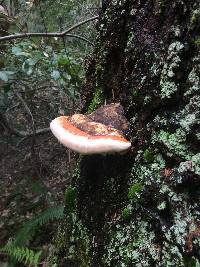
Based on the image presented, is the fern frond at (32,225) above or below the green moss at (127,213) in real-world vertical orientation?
below

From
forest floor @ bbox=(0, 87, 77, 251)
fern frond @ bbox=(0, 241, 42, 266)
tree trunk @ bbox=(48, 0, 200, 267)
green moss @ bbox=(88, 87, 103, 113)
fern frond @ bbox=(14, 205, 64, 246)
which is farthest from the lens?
forest floor @ bbox=(0, 87, 77, 251)

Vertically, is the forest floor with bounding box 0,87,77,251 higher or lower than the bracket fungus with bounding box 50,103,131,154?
lower

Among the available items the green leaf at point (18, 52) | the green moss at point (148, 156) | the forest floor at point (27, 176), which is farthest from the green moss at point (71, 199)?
the forest floor at point (27, 176)

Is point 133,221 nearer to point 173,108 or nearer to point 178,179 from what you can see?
point 178,179

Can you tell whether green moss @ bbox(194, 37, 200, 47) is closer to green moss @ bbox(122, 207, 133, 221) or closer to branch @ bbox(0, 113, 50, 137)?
green moss @ bbox(122, 207, 133, 221)

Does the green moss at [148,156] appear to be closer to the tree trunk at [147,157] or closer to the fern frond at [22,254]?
the tree trunk at [147,157]

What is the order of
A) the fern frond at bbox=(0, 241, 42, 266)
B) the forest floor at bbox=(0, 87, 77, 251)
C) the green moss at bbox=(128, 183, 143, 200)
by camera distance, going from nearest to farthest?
the green moss at bbox=(128, 183, 143, 200), the fern frond at bbox=(0, 241, 42, 266), the forest floor at bbox=(0, 87, 77, 251)

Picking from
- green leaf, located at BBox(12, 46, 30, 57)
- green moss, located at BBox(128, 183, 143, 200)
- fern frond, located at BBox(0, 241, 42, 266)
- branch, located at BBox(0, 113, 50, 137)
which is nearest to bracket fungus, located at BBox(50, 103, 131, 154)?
green moss, located at BBox(128, 183, 143, 200)

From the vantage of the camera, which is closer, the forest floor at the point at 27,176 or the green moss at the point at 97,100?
the green moss at the point at 97,100
